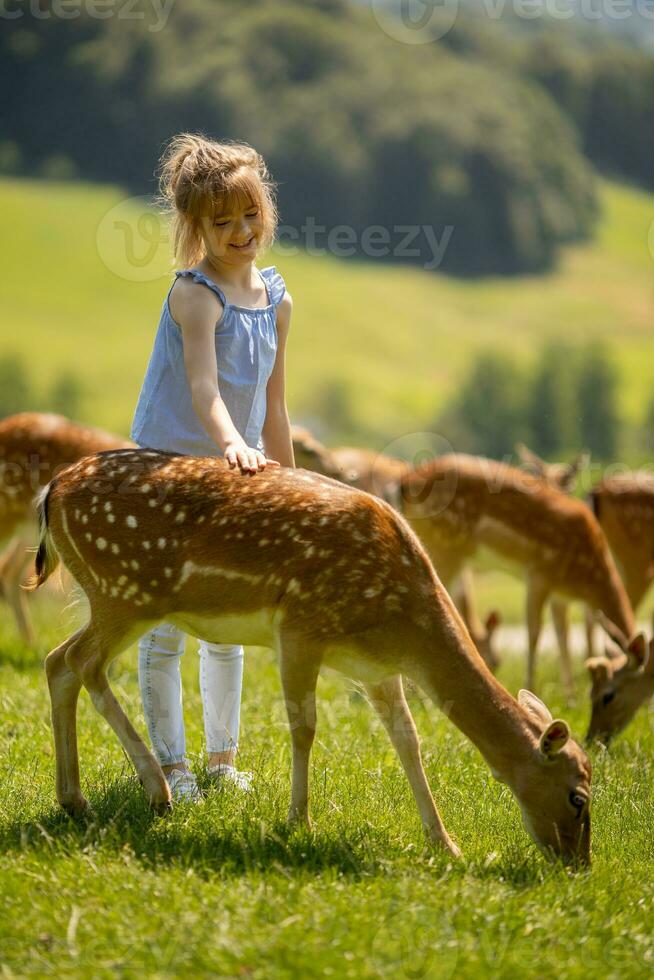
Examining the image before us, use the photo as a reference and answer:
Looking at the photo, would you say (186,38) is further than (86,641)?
Yes

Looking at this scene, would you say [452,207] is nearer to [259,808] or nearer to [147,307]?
Answer: [147,307]

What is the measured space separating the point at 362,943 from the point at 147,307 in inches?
1413

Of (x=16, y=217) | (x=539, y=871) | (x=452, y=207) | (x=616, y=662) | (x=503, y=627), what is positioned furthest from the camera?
(x=452, y=207)

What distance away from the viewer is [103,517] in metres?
3.98

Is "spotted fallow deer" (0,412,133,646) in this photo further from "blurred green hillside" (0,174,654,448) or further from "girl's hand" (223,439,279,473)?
"blurred green hillside" (0,174,654,448)

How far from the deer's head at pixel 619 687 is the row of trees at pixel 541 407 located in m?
27.1

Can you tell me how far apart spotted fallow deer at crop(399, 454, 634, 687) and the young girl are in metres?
4.20

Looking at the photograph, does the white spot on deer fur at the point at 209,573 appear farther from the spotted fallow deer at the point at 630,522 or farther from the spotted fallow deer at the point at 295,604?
the spotted fallow deer at the point at 630,522

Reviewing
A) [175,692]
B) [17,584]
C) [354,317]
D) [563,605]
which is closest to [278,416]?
[175,692]

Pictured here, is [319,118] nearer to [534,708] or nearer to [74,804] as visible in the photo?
[534,708]

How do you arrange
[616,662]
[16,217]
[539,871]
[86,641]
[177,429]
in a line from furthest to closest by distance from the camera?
[16,217], [616,662], [177,429], [86,641], [539,871]

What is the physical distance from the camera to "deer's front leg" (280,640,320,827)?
12.6 feet

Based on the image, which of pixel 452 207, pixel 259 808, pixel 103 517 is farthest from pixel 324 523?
pixel 452 207

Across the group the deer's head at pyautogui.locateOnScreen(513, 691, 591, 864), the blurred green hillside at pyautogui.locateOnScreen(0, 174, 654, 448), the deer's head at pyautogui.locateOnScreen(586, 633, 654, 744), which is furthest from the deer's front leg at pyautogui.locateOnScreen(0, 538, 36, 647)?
the blurred green hillside at pyautogui.locateOnScreen(0, 174, 654, 448)
